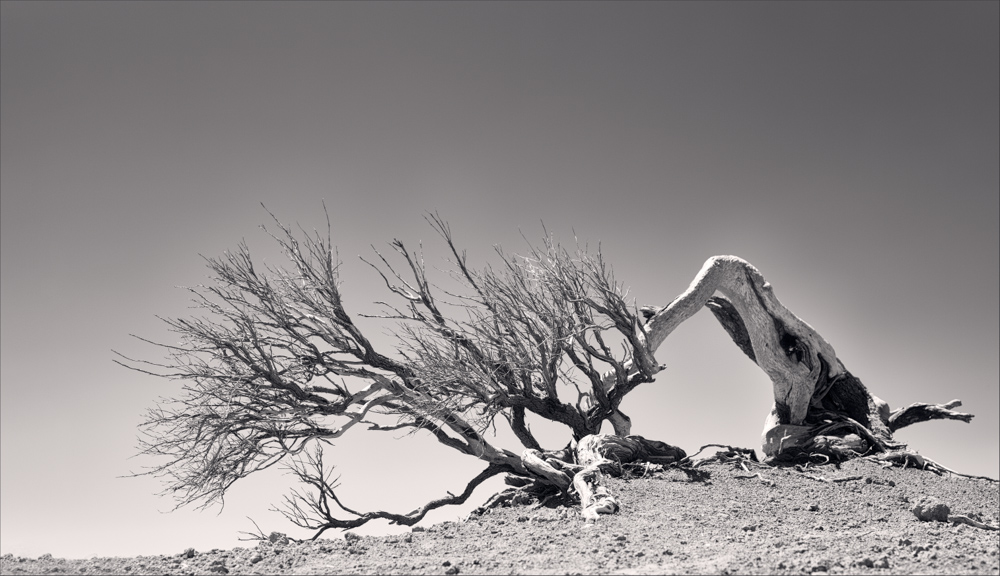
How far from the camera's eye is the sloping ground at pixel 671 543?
4988 mm

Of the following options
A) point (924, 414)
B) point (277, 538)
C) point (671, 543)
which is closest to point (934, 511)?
point (671, 543)

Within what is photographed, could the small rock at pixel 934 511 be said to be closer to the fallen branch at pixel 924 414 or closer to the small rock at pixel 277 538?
the small rock at pixel 277 538

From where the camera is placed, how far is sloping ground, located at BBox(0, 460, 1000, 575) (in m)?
4.99

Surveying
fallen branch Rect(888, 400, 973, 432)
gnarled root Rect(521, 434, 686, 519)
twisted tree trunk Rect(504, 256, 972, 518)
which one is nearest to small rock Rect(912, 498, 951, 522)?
gnarled root Rect(521, 434, 686, 519)

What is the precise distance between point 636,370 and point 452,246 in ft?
10.2

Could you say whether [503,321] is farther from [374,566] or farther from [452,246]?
[374,566]

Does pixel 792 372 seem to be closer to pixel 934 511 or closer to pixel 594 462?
pixel 594 462

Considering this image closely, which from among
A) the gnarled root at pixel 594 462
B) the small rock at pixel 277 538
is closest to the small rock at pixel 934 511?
the gnarled root at pixel 594 462

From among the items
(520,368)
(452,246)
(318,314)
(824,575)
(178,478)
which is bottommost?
(824,575)

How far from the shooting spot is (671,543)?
19.0 ft

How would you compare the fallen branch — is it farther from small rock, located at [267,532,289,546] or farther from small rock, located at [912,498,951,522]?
small rock, located at [267,532,289,546]

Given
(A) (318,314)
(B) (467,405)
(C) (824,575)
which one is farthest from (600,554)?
(A) (318,314)

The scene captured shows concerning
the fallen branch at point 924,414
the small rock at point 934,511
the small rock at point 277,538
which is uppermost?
the fallen branch at point 924,414

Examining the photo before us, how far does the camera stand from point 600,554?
17.4 ft
